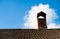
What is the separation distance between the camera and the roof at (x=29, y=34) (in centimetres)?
2558

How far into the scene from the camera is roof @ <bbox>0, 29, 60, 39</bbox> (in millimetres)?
25578

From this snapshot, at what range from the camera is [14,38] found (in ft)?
82.2

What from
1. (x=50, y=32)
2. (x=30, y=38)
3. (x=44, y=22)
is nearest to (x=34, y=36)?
(x=30, y=38)

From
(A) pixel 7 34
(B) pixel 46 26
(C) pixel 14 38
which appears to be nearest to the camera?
(C) pixel 14 38

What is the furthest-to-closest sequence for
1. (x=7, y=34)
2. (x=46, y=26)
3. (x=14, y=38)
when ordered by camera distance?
1. (x=46, y=26)
2. (x=7, y=34)
3. (x=14, y=38)

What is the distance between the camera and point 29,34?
2689 centimetres

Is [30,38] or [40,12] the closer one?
[30,38]

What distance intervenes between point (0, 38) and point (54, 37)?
6.05 m

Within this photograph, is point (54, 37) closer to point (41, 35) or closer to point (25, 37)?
point (41, 35)

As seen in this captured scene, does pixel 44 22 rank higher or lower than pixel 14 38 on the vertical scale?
higher

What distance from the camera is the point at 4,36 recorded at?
85.1 ft

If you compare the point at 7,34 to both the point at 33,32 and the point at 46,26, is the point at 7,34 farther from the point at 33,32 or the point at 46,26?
the point at 46,26

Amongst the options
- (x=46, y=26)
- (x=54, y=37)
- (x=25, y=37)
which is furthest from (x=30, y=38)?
(x=46, y=26)

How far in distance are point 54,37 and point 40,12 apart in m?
6.21
